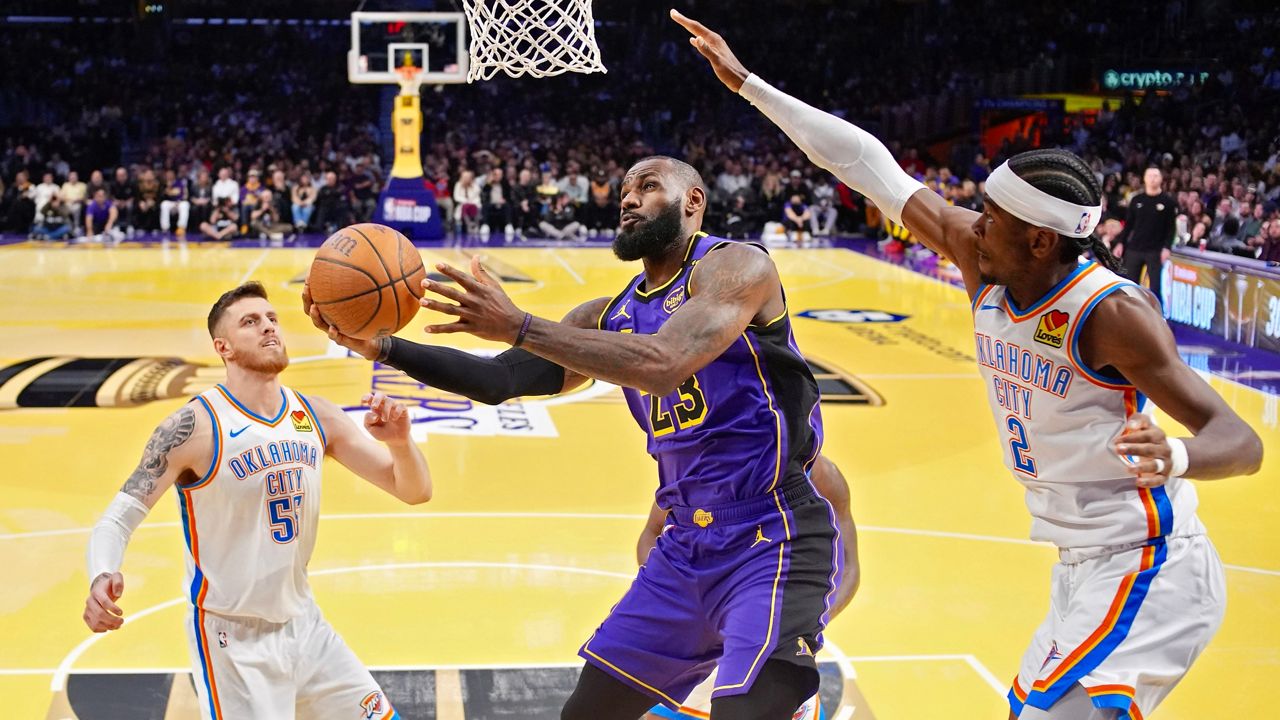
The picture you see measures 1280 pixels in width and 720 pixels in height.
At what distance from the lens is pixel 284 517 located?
397 centimetres

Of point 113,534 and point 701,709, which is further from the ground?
point 113,534

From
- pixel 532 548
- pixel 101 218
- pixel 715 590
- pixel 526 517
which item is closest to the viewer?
pixel 715 590

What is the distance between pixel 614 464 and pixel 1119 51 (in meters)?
25.2

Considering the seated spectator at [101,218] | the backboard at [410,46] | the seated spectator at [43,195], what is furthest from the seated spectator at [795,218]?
the seated spectator at [43,195]

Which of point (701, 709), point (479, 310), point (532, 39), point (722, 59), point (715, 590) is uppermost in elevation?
point (532, 39)

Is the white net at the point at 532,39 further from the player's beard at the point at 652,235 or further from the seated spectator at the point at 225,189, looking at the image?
the seated spectator at the point at 225,189

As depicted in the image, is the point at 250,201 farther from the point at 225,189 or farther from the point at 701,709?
the point at 701,709

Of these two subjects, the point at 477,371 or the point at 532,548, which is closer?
the point at 477,371

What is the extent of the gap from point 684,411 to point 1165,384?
1.30 m

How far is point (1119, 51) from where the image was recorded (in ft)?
99.2

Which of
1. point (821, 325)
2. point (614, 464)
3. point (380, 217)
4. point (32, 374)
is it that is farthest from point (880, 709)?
point (380, 217)

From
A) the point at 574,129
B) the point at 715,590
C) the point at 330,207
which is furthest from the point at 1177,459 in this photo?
the point at 574,129

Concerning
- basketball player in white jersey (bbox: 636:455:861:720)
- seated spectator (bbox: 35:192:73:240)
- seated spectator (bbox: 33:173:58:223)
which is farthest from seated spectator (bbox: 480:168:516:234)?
basketball player in white jersey (bbox: 636:455:861:720)

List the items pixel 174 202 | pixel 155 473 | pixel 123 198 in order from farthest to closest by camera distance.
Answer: pixel 174 202 < pixel 123 198 < pixel 155 473
